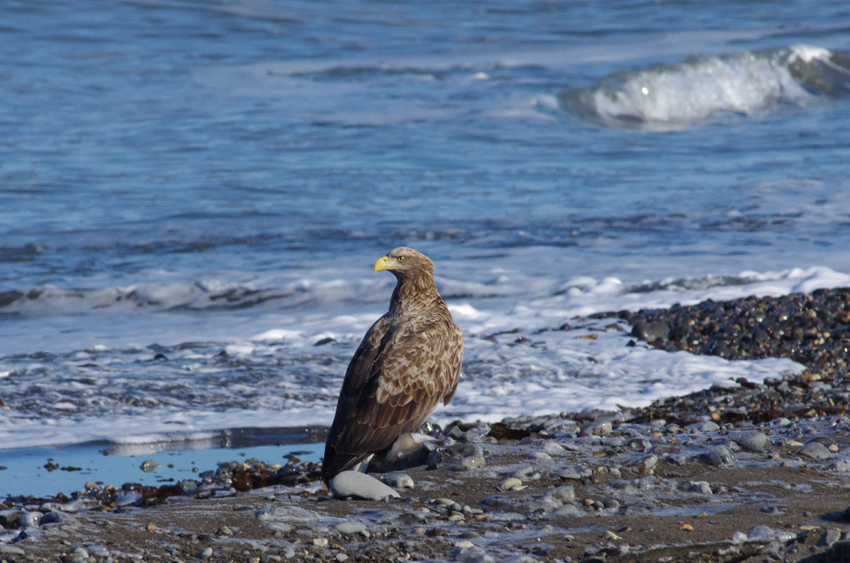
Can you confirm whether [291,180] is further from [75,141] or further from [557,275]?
[557,275]

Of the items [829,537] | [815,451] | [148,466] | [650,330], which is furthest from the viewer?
[650,330]

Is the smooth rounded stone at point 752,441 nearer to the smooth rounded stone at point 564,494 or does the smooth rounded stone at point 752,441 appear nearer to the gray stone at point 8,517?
the smooth rounded stone at point 564,494

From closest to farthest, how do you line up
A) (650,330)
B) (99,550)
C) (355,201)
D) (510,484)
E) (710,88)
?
(99,550), (510,484), (650,330), (355,201), (710,88)

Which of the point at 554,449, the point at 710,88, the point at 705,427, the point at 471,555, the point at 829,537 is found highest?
the point at 710,88

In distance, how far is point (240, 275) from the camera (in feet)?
38.2

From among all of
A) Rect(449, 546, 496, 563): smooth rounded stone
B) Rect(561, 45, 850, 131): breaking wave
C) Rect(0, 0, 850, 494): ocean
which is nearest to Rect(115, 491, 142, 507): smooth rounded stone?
Rect(0, 0, 850, 494): ocean

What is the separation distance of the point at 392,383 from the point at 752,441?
1927 mm

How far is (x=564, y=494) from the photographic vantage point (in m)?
4.16

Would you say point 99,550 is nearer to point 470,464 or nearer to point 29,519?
point 29,519

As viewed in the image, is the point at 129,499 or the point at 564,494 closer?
the point at 564,494

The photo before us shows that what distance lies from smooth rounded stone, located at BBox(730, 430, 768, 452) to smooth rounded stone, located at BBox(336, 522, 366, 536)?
2.10 metres

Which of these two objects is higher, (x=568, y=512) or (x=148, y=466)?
(x=568, y=512)

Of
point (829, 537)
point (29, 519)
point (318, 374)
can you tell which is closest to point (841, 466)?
point (829, 537)

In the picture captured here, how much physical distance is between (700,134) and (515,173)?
6.97 metres
